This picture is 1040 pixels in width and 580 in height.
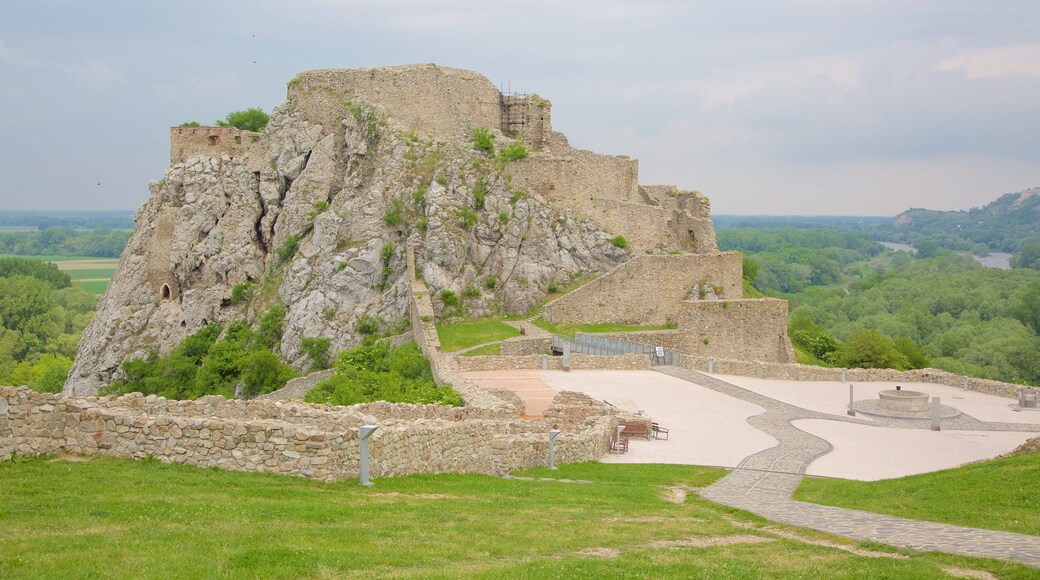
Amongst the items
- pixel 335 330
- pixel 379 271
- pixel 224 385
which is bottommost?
pixel 224 385

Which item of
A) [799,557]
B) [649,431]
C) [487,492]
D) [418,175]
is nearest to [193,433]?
[487,492]

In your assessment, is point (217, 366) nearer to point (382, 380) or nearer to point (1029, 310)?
point (382, 380)

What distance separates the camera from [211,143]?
167 feet

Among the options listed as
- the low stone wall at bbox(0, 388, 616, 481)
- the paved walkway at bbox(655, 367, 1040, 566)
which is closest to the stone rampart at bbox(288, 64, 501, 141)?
the paved walkway at bbox(655, 367, 1040, 566)

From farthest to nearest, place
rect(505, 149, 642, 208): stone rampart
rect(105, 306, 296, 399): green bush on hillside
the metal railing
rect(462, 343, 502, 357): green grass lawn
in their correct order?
rect(505, 149, 642, 208): stone rampart
rect(105, 306, 296, 399): green bush on hillside
the metal railing
rect(462, 343, 502, 357): green grass lawn

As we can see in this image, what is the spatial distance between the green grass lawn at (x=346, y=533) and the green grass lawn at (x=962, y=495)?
231 centimetres

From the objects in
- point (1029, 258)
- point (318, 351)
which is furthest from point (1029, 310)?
point (1029, 258)

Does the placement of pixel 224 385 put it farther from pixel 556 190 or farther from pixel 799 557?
pixel 799 557

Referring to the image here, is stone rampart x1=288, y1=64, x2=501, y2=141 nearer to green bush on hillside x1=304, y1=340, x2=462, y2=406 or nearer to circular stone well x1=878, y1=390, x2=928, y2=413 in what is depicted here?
green bush on hillside x1=304, y1=340, x2=462, y2=406

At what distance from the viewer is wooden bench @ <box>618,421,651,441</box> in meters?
23.2

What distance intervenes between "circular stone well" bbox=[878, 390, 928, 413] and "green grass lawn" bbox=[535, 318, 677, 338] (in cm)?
1411

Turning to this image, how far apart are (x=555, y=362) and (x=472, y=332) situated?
6.64m

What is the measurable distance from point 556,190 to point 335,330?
12960mm

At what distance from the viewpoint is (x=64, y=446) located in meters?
13.7
